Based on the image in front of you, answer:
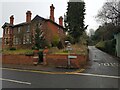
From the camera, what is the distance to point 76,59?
1870 cm

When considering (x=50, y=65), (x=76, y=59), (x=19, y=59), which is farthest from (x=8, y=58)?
(x=76, y=59)

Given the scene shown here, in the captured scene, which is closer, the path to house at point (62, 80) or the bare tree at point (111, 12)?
the path to house at point (62, 80)

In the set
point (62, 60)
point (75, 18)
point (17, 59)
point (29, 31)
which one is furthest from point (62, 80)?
point (29, 31)

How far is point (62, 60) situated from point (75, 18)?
13.1 metres

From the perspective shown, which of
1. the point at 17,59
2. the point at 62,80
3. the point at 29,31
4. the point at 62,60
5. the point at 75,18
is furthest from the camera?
the point at 29,31

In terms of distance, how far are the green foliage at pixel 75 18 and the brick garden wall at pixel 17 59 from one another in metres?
11.8

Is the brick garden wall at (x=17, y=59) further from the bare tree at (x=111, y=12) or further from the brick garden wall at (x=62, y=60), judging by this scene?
the bare tree at (x=111, y=12)

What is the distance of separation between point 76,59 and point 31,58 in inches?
241

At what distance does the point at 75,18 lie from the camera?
30.3 metres

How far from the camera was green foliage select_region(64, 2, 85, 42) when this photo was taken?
30.2m

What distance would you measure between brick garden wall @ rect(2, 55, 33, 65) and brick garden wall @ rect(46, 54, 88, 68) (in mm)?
2733

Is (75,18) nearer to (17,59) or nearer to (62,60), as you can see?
Result: (62,60)

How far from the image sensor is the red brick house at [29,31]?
1387 inches

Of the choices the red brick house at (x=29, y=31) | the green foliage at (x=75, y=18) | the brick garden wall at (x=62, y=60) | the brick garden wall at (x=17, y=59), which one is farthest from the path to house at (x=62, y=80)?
the red brick house at (x=29, y=31)
